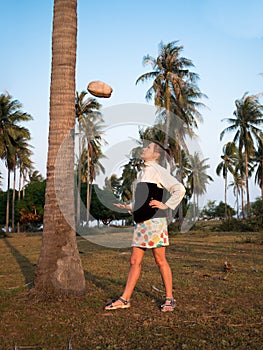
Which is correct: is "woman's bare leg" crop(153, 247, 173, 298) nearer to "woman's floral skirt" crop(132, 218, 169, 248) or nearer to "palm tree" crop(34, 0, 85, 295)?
"woman's floral skirt" crop(132, 218, 169, 248)

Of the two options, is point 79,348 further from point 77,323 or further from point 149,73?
point 149,73

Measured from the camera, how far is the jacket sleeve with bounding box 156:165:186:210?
4.58 metres

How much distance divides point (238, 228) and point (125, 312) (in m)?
23.4

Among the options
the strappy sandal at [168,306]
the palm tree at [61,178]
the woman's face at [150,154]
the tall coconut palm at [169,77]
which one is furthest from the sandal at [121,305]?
the tall coconut palm at [169,77]

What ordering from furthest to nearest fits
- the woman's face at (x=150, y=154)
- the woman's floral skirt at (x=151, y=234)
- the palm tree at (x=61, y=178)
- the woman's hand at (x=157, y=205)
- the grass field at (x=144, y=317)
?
the palm tree at (x=61, y=178), the woman's face at (x=150, y=154), the woman's floral skirt at (x=151, y=234), the woman's hand at (x=157, y=205), the grass field at (x=144, y=317)

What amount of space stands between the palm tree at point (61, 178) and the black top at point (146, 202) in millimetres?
1225

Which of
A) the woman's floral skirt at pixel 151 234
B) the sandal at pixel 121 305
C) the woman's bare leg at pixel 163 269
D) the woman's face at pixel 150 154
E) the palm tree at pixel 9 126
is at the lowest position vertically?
the sandal at pixel 121 305

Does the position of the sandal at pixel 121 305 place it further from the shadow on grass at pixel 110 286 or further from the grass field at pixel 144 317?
the shadow on grass at pixel 110 286

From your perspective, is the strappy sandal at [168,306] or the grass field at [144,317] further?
the strappy sandal at [168,306]

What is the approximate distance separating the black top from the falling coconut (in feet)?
6.07

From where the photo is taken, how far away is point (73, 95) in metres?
5.86

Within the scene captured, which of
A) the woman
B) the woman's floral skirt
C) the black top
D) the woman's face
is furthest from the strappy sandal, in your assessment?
the woman's face

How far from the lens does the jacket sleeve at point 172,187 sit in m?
4.58

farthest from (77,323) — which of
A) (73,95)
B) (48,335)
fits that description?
(73,95)
